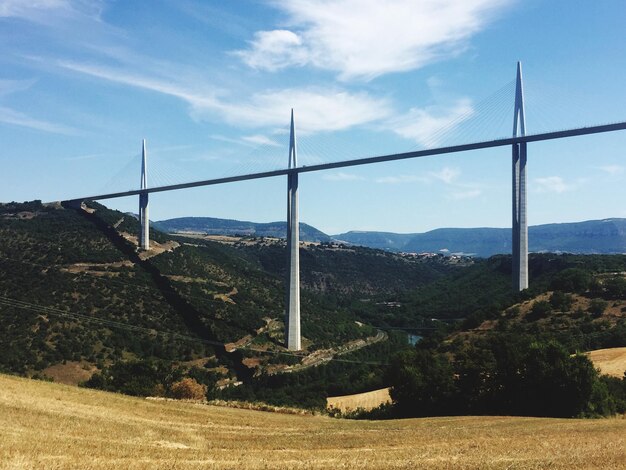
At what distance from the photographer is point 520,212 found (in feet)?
172

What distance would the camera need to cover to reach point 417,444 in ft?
65.4

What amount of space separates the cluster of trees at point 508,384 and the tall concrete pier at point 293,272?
25076mm

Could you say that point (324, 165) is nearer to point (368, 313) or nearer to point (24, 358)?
point (24, 358)

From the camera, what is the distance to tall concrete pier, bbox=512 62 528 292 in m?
51.9

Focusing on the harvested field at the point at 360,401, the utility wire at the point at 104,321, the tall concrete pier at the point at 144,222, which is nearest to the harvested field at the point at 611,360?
the harvested field at the point at 360,401

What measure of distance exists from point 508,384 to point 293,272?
1344 inches

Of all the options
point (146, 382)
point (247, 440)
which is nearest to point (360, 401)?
point (146, 382)

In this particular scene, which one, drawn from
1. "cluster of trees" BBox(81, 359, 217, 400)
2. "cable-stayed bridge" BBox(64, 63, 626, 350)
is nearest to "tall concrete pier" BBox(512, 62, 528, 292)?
"cable-stayed bridge" BBox(64, 63, 626, 350)

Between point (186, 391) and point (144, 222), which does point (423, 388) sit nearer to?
point (186, 391)

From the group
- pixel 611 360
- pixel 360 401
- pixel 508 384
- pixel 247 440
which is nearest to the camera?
pixel 247 440

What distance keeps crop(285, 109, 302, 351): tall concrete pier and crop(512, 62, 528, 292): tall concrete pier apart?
2242cm

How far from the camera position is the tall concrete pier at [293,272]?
63.0 meters

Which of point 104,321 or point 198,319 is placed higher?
point 104,321

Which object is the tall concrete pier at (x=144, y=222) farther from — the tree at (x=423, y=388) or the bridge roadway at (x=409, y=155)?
the tree at (x=423, y=388)
